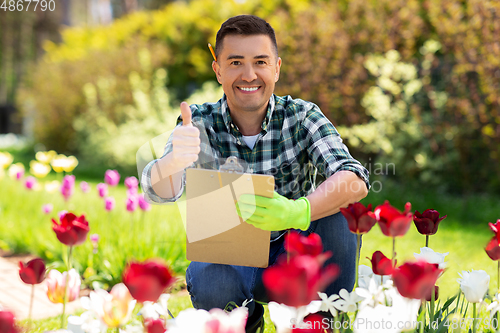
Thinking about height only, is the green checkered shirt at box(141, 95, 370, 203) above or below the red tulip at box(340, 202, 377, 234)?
above

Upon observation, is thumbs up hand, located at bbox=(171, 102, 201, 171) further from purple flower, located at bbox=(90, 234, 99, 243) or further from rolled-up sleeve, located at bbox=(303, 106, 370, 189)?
purple flower, located at bbox=(90, 234, 99, 243)

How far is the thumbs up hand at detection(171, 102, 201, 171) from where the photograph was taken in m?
1.15

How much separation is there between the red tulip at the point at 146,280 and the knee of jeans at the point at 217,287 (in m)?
0.68

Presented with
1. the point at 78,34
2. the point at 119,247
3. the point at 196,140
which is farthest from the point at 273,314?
the point at 78,34

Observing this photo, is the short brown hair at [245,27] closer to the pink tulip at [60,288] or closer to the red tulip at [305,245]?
the red tulip at [305,245]

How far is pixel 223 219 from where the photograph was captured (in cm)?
121

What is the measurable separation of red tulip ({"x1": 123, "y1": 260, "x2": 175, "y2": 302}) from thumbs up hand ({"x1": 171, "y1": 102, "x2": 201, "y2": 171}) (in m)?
0.50

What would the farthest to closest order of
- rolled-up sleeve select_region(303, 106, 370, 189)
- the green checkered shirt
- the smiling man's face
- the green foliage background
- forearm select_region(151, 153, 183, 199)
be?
the green foliage background
the green checkered shirt
the smiling man's face
rolled-up sleeve select_region(303, 106, 370, 189)
forearm select_region(151, 153, 183, 199)

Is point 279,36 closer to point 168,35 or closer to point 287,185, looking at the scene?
Answer: point 168,35

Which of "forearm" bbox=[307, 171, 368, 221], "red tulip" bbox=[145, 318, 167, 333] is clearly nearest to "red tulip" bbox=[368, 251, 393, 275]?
"forearm" bbox=[307, 171, 368, 221]

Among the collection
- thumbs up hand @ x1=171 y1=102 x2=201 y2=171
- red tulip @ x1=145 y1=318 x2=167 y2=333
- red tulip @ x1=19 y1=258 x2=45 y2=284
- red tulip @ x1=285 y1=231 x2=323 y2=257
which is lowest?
red tulip @ x1=145 y1=318 x2=167 y2=333

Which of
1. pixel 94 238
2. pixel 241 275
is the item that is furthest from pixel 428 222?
pixel 94 238

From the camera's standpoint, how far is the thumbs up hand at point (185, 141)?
1150 mm

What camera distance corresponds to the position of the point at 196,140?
1.16m
